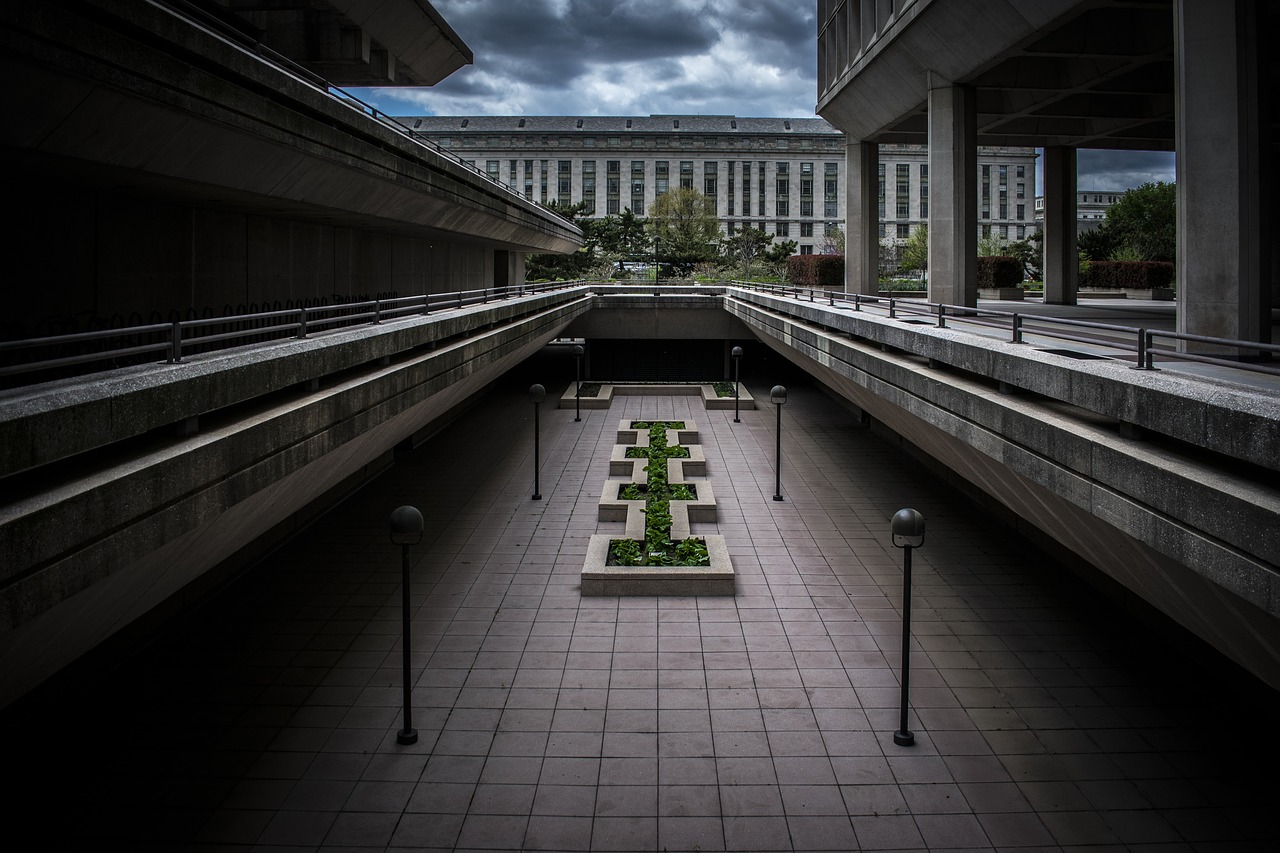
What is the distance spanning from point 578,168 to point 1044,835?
91622 millimetres

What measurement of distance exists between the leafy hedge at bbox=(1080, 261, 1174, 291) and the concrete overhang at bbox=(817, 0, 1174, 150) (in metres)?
5.84

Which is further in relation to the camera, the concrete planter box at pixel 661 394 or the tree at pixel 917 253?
the tree at pixel 917 253

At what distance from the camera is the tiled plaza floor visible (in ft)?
22.9

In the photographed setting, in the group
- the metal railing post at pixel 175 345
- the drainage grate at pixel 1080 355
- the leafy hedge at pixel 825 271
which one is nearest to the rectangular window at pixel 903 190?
the leafy hedge at pixel 825 271

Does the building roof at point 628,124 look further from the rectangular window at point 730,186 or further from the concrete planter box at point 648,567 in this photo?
the concrete planter box at point 648,567

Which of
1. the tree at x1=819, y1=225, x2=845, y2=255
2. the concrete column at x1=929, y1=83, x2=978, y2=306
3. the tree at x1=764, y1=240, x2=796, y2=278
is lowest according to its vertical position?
the concrete column at x1=929, y1=83, x2=978, y2=306

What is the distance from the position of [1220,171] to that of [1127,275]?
119 feet

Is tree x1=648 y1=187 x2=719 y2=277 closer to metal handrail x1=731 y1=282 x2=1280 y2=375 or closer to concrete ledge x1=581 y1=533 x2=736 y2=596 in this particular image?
metal handrail x1=731 y1=282 x2=1280 y2=375

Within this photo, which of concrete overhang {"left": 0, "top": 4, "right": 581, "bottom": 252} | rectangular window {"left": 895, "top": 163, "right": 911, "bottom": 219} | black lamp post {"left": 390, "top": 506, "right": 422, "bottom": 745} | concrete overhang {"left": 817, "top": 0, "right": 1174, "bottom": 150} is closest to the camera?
concrete overhang {"left": 0, "top": 4, "right": 581, "bottom": 252}

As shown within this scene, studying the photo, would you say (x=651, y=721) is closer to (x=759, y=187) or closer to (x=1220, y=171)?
(x=1220, y=171)

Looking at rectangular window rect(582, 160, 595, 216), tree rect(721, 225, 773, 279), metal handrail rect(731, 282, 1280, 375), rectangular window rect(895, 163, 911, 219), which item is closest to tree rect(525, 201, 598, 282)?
tree rect(721, 225, 773, 279)

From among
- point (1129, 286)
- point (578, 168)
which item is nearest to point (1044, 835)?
point (1129, 286)

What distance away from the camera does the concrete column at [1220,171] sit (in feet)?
33.2

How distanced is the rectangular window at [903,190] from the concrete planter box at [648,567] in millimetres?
83013
